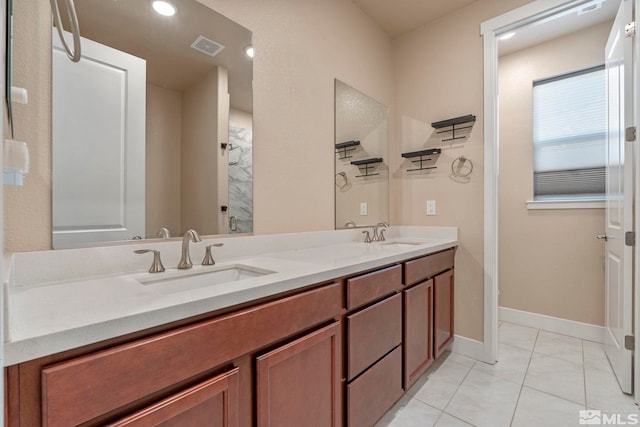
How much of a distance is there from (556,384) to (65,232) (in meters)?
2.62

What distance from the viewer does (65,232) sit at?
99 cm

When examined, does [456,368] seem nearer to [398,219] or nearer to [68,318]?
[398,219]

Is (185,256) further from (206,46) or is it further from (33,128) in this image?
(206,46)

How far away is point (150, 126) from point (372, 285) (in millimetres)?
1135

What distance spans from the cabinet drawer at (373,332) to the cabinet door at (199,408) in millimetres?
535

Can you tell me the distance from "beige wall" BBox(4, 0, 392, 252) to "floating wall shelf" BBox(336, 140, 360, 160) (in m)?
0.09

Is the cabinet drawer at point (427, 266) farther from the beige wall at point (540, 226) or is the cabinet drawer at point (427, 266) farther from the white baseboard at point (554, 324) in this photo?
the white baseboard at point (554, 324)

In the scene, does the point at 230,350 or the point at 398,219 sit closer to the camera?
the point at 230,350

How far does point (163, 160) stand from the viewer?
122 centimetres

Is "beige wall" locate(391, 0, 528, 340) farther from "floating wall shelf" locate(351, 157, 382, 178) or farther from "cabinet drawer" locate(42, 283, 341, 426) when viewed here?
"cabinet drawer" locate(42, 283, 341, 426)

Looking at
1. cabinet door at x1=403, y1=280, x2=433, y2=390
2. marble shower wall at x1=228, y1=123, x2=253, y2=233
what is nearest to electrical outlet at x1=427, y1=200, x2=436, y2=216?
cabinet door at x1=403, y1=280, x2=433, y2=390

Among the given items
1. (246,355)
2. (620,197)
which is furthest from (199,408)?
(620,197)

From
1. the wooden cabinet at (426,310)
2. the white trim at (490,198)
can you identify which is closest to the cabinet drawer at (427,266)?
the wooden cabinet at (426,310)

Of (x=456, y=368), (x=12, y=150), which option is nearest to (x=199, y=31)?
(x=12, y=150)
